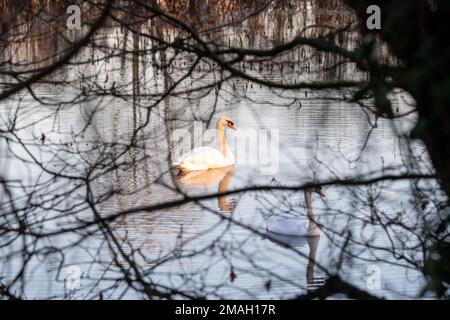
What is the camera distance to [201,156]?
5.98m

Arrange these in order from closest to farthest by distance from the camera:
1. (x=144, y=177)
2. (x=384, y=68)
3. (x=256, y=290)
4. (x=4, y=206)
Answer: (x=384, y=68), (x=4, y=206), (x=256, y=290), (x=144, y=177)

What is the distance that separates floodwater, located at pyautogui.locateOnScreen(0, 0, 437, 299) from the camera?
7.56ft

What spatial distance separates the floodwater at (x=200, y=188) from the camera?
2.30m

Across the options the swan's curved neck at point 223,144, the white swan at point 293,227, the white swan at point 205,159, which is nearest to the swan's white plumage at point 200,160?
the white swan at point 205,159

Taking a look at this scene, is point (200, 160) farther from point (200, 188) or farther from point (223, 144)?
point (223, 144)

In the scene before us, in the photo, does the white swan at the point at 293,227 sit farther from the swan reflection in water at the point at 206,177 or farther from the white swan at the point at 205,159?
the white swan at the point at 205,159

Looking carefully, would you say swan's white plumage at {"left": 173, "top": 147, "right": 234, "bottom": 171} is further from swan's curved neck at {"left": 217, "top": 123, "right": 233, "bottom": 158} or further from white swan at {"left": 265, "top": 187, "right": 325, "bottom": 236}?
white swan at {"left": 265, "top": 187, "right": 325, "bottom": 236}

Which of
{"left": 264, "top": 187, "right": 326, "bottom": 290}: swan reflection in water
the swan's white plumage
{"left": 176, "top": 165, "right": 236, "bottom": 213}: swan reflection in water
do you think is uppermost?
the swan's white plumage

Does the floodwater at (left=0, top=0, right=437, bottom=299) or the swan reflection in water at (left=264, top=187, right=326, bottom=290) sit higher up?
the floodwater at (left=0, top=0, right=437, bottom=299)

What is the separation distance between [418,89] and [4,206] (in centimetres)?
180

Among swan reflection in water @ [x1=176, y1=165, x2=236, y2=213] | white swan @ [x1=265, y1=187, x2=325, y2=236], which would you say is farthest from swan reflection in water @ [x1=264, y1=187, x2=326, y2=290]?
swan reflection in water @ [x1=176, y1=165, x2=236, y2=213]
